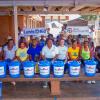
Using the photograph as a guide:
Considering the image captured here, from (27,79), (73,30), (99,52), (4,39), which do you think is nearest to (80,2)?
(99,52)

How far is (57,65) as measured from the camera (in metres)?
9.15

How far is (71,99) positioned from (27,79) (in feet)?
4.33

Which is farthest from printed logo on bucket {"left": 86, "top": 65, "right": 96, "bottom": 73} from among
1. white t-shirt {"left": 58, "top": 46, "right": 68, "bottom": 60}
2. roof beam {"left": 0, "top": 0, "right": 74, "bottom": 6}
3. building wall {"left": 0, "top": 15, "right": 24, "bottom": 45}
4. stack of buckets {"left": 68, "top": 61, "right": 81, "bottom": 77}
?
building wall {"left": 0, "top": 15, "right": 24, "bottom": 45}

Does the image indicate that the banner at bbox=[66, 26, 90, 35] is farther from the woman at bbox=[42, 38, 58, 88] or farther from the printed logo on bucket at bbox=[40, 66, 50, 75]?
the printed logo on bucket at bbox=[40, 66, 50, 75]

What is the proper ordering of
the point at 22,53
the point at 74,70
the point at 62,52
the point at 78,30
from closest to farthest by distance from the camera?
the point at 74,70, the point at 22,53, the point at 62,52, the point at 78,30

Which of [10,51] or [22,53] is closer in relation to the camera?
[22,53]

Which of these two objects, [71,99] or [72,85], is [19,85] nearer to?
[72,85]

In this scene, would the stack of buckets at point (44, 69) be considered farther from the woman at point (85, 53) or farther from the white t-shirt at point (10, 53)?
the woman at point (85, 53)

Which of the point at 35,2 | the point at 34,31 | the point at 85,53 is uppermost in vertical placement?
the point at 35,2

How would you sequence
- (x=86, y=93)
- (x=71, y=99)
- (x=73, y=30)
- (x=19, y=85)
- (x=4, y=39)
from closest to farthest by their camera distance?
1. (x=71, y=99)
2. (x=86, y=93)
3. (x=19, y=85)
4. (x=73, y=30)
5. (x=4, y=39)

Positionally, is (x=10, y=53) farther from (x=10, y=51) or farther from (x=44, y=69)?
(x=44, y=69)

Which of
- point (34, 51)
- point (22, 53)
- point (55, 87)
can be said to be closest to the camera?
point (55, 87)

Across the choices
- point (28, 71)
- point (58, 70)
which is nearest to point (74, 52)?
point (58, 70)

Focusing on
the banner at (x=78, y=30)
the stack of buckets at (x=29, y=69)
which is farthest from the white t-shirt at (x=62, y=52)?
the banner at (x=78, y=30)
